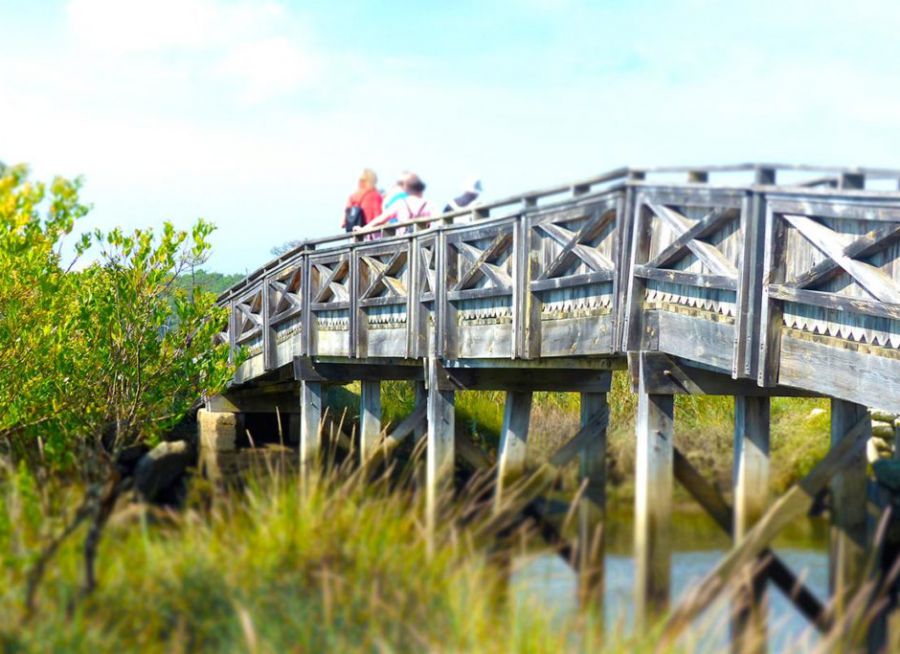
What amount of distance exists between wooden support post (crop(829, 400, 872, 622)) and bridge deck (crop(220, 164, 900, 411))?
26.1 inches

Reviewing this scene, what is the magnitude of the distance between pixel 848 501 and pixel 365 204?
8.16 metres

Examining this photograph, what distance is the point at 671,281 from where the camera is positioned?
9.28 metres

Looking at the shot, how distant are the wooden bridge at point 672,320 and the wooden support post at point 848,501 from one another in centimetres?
1

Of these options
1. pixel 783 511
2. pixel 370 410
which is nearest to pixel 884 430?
pixel 370 410

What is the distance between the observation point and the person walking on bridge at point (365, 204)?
16.1 m

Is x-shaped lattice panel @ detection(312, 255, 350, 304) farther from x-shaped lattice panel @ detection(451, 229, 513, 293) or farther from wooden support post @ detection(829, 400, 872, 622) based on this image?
wooden support post @ detection(829, 400, 872, 622)

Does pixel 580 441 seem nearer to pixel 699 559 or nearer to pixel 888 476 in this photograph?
pixel 699 559

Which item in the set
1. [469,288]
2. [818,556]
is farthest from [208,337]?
[818,556]

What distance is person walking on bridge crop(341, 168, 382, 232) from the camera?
52.7 ft

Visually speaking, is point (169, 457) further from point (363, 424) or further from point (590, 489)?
point (590, 489)

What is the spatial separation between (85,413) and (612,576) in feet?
20.0

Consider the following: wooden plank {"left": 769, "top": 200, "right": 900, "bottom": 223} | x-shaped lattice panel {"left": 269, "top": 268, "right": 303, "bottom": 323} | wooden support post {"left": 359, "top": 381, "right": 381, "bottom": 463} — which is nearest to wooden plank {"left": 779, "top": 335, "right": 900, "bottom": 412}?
wooden plank {"left": 769, "top": 200, "right": 900, "bottom": 223}

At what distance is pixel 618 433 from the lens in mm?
16844

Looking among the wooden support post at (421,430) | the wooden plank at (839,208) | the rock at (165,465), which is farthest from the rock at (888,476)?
the rock at (165,465)
